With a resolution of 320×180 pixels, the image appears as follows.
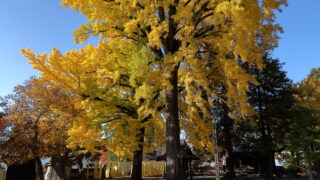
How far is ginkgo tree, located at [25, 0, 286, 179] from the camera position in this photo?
20.1 ft

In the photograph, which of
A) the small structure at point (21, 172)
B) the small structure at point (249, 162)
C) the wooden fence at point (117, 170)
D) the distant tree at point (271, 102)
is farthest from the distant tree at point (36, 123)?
the small structure at point (249, 162)

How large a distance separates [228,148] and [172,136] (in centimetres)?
1416

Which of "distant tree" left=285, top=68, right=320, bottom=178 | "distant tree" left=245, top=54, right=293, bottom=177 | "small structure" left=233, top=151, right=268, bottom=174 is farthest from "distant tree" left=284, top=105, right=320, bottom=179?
"small structure" left=233, top=151, right=268, bottom=174

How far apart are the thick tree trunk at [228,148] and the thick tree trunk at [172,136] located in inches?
521

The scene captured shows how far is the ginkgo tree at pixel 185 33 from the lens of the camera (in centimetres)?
611

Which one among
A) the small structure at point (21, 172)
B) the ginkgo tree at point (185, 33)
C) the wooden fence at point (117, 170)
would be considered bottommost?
the wooden fence at point (117, 170)

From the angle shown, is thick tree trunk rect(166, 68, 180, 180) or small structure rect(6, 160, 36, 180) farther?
small structure rect(6, 160, 36, 180)

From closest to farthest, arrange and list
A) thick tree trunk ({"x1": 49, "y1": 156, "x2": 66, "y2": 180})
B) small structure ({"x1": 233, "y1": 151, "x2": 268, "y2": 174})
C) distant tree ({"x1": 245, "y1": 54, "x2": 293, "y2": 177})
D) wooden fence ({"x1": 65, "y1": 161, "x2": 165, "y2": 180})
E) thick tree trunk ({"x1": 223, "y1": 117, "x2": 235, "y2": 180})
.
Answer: thick tree trunk ({"x1": 49, "y1": 156, "x2": 66, "y2": 180})
thick tree trunk ({"x1": 223, "y1": 117, "x2": 235, "y2": 180})
distant tree ({"x1": 245, "y1": 54, "x2": 293, "y2": 177})
wooden fence ({"x1": 65, "y1": 161, "x2": 165, "y2": 180})
small structure ({"x1": 233, "y1": 151, "x2": 268, "y2": 174})

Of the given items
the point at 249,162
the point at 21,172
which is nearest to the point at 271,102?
the point at 249,162

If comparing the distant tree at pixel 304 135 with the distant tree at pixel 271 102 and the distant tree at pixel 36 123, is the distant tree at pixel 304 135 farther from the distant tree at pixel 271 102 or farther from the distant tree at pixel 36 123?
the distant tree at pixel 36 123

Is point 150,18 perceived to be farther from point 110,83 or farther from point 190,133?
point 190,133

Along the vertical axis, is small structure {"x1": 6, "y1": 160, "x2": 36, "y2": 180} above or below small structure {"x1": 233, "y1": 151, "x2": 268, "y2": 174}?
above

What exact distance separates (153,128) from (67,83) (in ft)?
16.6

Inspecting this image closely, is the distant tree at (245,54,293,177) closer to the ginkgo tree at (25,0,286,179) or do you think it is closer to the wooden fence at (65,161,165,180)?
the wooden fence at (65,161,165,180)
